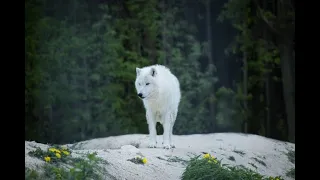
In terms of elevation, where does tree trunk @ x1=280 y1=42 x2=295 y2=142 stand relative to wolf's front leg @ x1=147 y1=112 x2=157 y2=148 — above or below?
above

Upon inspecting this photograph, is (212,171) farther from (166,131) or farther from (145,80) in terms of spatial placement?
(145,80)

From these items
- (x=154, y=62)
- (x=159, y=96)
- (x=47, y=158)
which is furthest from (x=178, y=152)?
(x=47, y=158)

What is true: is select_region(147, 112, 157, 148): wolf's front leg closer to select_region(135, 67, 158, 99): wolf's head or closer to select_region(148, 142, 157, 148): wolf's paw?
select_region(148, 142, 157, 148): wolf's paw

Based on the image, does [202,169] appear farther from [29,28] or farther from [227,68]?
[29,28]

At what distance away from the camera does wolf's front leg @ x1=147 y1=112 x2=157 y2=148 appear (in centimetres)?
567

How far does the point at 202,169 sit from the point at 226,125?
761 mm

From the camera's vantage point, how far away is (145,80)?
5527 mm

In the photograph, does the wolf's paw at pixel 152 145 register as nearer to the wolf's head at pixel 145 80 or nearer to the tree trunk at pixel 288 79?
the wolf's head at pixel 145 80

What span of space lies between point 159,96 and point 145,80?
1.11 feet

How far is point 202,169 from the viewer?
5.12m

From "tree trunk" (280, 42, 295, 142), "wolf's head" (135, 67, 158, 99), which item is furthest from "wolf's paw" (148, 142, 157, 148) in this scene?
"tree trunk" (280, 42, 295, 142)

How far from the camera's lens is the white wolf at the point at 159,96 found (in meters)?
5.53

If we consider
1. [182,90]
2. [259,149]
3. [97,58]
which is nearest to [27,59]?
[97,58]

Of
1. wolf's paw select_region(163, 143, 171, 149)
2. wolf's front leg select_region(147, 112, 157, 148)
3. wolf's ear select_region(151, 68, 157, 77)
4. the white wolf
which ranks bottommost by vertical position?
wolf's paw select_region(163, 143, 171, 149)
